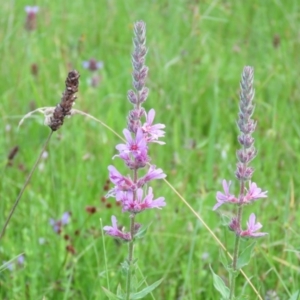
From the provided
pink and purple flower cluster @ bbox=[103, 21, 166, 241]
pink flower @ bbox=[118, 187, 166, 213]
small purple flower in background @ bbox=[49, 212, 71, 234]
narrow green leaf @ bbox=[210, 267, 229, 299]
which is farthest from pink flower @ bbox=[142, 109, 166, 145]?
small purple flower in background @ bbox=[49, 212, 71, 234]

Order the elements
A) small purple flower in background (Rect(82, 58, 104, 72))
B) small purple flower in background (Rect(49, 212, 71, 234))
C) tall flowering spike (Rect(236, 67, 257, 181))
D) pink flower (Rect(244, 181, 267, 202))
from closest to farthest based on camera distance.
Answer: tall flowering spike (Rect(236, 67, 257, 181)) → pink flower (Rect(244, 181, 267, 202)) → small purple flower in background (Rect(49, 212, 71, 234)) → small purple flower in background (Rect(82, 58, 104, 72))

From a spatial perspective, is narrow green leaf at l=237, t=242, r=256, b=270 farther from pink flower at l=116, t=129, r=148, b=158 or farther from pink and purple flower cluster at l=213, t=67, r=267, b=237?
pink flower at l=116, t=129, r=148, b=158

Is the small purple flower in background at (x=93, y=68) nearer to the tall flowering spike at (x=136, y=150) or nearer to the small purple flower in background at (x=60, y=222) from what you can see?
the small purple flower in background at (x=60, y=222)

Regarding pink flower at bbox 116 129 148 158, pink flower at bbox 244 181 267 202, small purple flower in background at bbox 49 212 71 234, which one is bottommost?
small purple flower in background at bbox 49 212 71 234

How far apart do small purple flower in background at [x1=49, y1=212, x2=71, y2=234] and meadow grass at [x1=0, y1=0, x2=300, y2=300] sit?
0.03 meters

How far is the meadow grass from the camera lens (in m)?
2.46

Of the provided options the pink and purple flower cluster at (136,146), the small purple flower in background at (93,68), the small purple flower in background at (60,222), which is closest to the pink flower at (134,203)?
the pink and purple flower cluster at (136,146)

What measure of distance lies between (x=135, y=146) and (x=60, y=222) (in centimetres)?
124

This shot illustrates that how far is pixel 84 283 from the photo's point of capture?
2434mm

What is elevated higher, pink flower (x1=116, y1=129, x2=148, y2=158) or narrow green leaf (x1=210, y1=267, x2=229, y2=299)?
pink flower (x1=116, y1=129, x2=148, y2=158)

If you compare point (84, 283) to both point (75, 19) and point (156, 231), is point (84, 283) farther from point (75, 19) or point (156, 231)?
point (75, 19)

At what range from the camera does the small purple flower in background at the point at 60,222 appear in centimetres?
263

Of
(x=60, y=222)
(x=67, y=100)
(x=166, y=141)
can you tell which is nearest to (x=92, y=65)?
(x=166, y=141)

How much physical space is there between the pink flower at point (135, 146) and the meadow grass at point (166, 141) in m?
0.26
